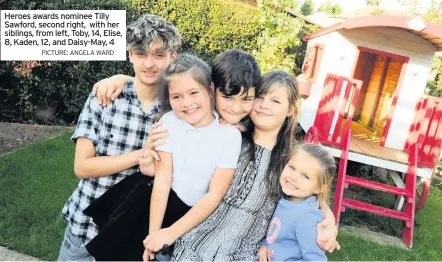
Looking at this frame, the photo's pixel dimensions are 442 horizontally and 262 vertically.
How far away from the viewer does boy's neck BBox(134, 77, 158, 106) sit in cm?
196

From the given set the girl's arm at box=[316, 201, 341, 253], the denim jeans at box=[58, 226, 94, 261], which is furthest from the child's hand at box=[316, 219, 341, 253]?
the denim jeans at box=[58, 226, 94, 261]

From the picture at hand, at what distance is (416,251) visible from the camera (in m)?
5.08

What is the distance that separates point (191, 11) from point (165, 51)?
7527 mm

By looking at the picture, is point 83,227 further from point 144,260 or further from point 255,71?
point 255,71

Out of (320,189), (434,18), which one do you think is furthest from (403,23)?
(434,18)

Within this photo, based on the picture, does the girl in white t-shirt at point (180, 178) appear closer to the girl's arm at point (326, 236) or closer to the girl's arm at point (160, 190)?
the girl's arm at point (160, 190)

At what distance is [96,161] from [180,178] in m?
0.43

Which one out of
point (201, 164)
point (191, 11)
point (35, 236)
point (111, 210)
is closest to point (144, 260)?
point (111, 210)

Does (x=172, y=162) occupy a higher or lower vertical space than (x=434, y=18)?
lower

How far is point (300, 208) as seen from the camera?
1839mm

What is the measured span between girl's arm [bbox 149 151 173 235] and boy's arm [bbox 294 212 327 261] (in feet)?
2.04

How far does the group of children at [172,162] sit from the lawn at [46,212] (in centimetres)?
194

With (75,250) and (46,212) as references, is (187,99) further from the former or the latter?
(46,212)

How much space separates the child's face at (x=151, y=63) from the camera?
189 centimetres
